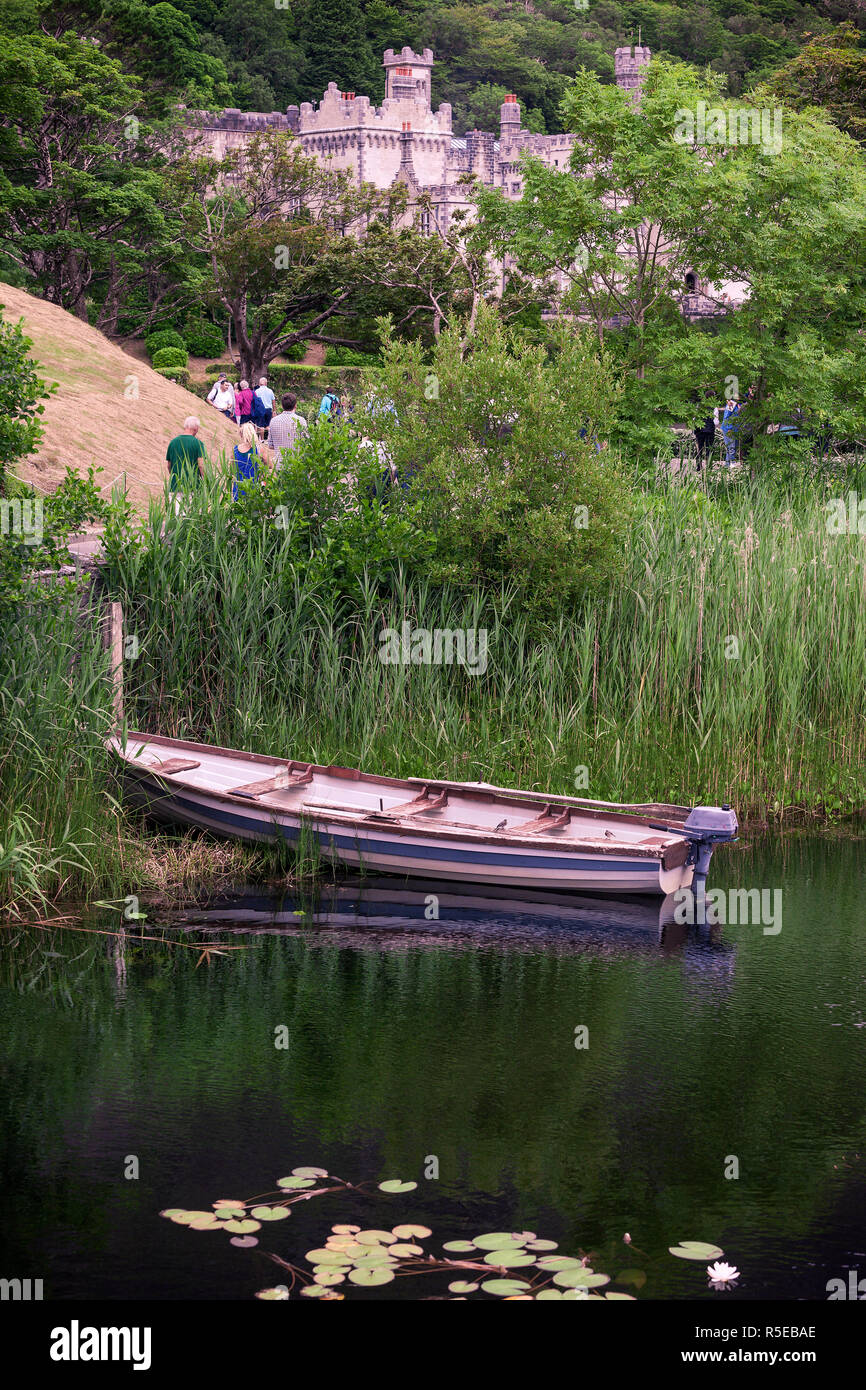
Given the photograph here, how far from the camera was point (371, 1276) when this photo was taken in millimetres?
6414

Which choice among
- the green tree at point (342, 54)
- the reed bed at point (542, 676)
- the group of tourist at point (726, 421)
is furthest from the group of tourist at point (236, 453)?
the green tree at point (342, 54)

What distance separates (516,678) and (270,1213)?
728cm

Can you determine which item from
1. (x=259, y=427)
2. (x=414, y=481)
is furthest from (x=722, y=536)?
(x=259, y=427)

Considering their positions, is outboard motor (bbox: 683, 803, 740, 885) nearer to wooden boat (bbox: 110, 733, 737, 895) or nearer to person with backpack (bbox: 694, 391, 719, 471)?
wooden boat (bbox: 110, 733, 737, 895)

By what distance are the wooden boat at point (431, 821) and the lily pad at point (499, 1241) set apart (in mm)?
4645

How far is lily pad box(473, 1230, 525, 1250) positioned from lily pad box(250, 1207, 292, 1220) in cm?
83

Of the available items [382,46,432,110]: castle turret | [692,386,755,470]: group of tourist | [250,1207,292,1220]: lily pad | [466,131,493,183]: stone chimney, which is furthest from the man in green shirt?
[382,46,432,110]: castle turret

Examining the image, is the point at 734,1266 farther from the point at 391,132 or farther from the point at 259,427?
the point at 391,132

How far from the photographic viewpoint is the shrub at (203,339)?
51.8 m

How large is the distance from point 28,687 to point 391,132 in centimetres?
7488

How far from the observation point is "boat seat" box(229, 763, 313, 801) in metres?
12.0

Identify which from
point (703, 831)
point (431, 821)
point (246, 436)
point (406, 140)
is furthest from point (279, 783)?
point (406, 140)

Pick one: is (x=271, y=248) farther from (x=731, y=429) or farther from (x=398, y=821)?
(x=398, y=821)

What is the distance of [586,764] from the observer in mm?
13422
